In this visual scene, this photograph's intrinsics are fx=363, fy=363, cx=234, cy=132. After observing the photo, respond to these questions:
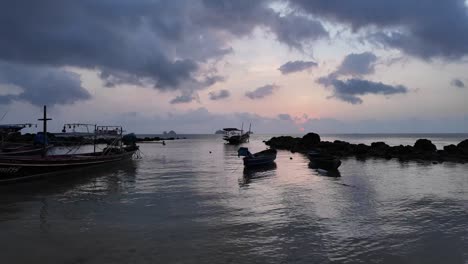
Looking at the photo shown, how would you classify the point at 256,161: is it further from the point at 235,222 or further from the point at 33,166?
the point at 235,222

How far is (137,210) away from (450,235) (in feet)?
42.0

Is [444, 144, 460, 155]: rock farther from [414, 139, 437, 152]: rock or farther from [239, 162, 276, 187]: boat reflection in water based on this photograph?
[239, 162, 276, 187]: boat reflection in water

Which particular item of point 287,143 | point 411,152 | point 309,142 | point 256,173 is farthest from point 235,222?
point 287,143

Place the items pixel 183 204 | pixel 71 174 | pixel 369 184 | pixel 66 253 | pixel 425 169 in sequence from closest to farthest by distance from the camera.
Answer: pixel 66 253, pixel 183 204, pixel 369 184, pixel 71 174, pixel 425 169

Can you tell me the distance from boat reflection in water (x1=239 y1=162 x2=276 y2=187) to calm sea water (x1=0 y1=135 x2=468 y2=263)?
1.68 m

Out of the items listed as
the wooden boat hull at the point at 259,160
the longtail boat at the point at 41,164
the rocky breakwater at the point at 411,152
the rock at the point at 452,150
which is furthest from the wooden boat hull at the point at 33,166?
the rock at the point at 452,150

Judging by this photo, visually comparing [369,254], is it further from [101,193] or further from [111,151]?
[111,151]

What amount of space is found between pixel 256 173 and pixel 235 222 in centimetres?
1895

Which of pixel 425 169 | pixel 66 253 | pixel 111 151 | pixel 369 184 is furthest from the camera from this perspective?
pixel 111 151

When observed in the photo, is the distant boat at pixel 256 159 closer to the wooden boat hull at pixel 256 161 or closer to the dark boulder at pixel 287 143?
the wooden boat hull at pixel 256 161

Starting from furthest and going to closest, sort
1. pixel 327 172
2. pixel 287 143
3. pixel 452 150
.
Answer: pixel 287 143 < pixel 452 150 < pixel 327 172

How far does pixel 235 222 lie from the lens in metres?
14.4

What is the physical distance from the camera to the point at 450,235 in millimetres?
12867

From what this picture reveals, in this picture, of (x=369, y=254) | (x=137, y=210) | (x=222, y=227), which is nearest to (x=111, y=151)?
(x=137, y=210)
